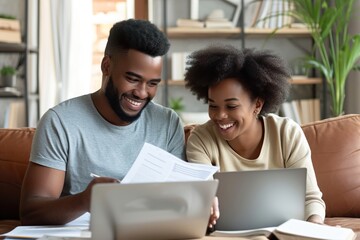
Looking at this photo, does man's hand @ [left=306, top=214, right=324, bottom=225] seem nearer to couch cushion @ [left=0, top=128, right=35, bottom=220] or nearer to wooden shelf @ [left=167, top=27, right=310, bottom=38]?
couch cushion @ [left=0, top=128, right=35, bottom=220]

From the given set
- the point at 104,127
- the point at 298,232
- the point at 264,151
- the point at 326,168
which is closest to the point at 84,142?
the point at 104,127

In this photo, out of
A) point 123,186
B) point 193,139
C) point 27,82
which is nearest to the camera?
point 123,186

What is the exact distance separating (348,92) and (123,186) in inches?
133

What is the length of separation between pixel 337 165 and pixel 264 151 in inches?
13.2

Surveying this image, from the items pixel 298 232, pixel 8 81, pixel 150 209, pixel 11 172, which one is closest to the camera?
pixel 150 209

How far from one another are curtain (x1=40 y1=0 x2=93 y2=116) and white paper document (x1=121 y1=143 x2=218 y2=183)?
278 centimetres

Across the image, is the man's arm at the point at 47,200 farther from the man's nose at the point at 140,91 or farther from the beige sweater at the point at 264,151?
the beige sweater at the point at 264,151

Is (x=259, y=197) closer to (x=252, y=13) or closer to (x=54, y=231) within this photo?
(x=54, y=231)

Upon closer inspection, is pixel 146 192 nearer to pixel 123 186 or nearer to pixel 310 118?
pixel 123 186

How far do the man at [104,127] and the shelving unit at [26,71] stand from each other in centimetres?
245

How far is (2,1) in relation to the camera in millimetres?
4512

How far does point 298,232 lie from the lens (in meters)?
1.44

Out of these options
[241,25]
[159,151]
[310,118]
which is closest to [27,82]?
[241,25]

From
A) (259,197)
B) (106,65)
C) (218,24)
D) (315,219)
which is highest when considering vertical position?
(218,24)
